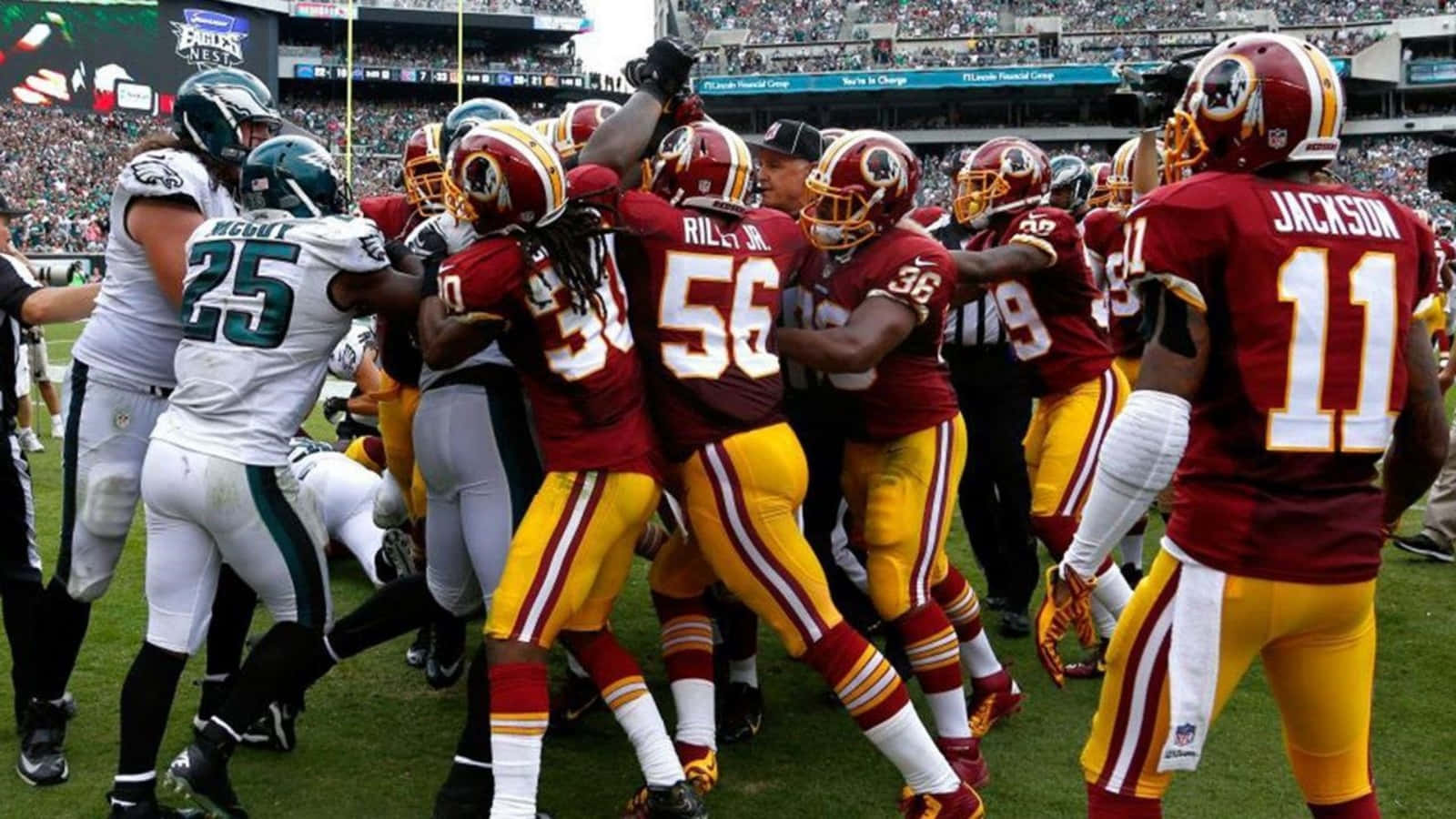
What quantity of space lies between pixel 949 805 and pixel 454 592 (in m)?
1.58

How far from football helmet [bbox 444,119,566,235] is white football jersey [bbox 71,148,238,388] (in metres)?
0.99

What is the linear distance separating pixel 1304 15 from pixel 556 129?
46.7 m

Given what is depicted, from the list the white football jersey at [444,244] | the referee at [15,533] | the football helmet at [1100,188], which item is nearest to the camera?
the white football jersey at [444,244]

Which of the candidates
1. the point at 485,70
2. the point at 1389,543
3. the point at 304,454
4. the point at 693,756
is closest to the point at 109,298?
the point at 693,756

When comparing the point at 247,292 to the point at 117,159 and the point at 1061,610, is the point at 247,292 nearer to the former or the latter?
the point at 1061,610

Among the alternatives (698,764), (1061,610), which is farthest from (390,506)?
(1061,610)

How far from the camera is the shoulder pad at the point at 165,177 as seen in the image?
400 centimetres

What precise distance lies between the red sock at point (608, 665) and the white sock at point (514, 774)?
448 millimetres

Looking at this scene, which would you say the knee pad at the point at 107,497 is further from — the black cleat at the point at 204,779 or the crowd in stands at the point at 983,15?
the crowd in stands at the point at 983,15

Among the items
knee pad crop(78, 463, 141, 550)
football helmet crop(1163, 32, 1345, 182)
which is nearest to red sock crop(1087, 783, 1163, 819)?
football helmet crop(1163, 32, 1345, 182)

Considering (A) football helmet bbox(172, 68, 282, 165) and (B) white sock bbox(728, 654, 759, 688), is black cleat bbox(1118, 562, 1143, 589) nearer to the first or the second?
(B) white sock bbox(728, 654, 759, 688)

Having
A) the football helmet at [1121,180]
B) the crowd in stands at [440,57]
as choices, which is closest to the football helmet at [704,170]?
the football helmet at [1121,180]

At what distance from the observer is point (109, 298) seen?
4.23m

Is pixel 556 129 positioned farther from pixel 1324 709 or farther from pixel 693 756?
pixel 1324 709
